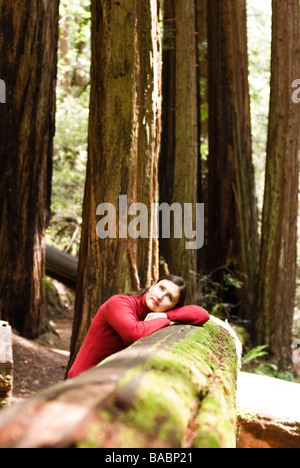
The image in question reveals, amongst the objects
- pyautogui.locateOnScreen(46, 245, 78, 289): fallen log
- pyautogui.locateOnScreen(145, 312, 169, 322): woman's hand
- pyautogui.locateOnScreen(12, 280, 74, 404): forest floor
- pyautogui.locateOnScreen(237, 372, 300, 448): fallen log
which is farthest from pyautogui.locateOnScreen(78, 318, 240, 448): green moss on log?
pyautogui.locateOnScreen(46, 245, 78, 289): fallen log

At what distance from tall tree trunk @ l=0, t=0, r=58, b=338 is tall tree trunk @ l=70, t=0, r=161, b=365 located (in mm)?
3284

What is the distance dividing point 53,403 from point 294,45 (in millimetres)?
9503

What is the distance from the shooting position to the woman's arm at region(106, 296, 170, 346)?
376cm

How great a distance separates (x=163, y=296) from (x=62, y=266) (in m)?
6.66

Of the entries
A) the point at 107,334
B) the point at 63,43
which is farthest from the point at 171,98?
the point at 63,43

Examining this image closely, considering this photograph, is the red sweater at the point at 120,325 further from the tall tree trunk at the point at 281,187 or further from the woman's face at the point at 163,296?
the tall tree trunk at the point at 281,187

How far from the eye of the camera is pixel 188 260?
378 inches

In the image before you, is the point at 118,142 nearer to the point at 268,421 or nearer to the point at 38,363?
the point at 268,421

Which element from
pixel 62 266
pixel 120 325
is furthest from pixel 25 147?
pixel 120 325

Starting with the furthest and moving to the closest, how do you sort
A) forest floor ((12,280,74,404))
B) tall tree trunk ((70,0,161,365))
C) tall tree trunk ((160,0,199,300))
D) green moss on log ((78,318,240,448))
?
tall tree trunk ((160,0,199,300))
forest floor ((12,280,74,404))
tall tree trunk ((70,0,161,365))
green moss on log ((78,318,240,448))

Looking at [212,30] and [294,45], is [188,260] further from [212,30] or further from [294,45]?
[212,30]

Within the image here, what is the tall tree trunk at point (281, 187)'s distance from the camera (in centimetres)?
1002

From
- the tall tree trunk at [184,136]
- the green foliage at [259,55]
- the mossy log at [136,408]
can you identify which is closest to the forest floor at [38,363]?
the tall tree trunk at [184,136]

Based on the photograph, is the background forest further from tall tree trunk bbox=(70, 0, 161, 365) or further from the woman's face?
the woman's face
